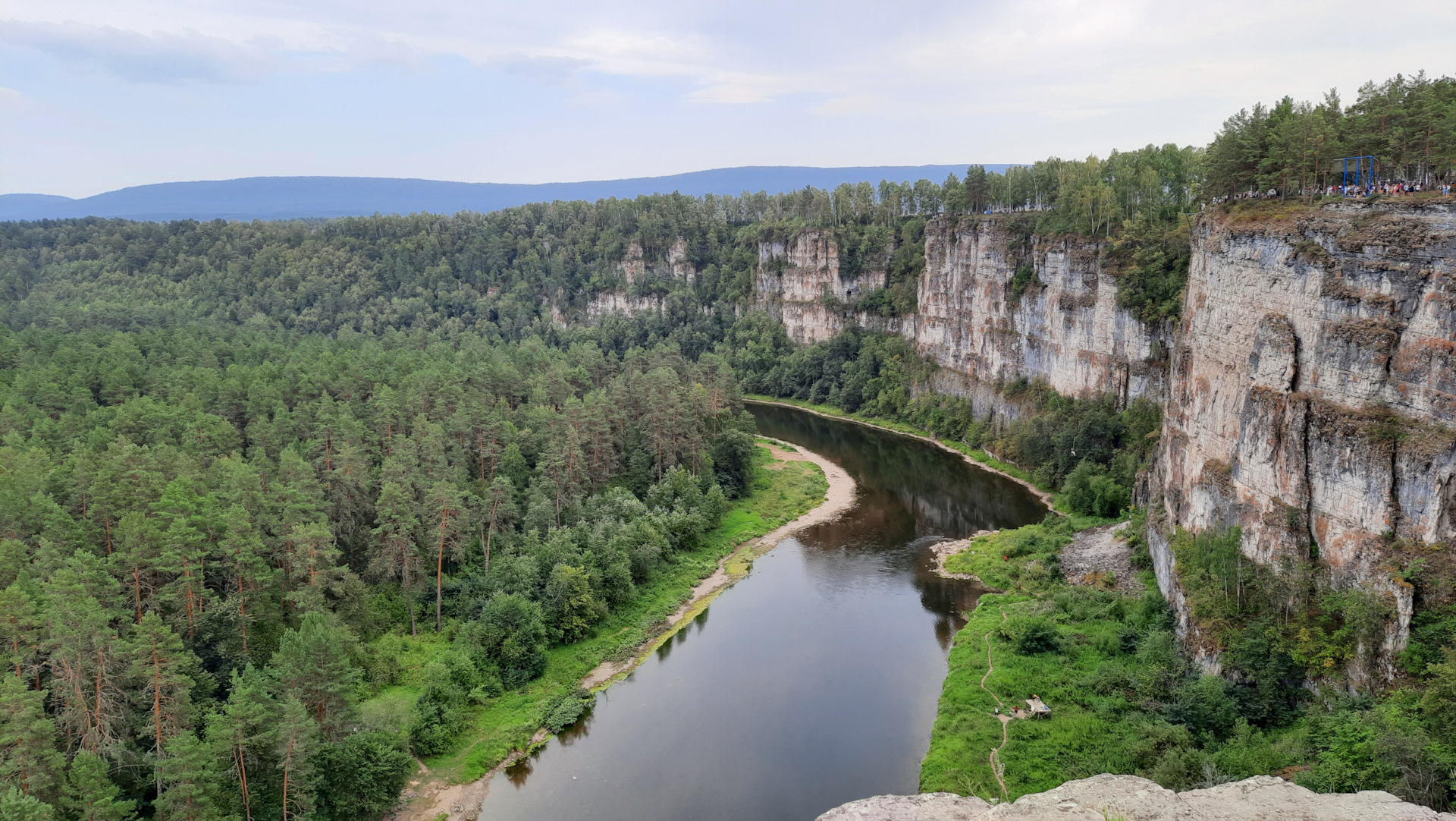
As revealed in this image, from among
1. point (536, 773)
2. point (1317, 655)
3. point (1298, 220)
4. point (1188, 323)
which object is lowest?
point (536, 773)

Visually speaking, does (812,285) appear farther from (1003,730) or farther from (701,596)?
(1003,730)

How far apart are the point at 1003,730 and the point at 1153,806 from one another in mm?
12779

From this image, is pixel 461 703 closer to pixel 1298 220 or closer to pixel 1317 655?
pixel 1317 655

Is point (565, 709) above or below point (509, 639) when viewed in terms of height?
below

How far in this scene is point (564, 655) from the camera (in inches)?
1566

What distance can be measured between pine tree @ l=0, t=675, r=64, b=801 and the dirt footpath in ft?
141

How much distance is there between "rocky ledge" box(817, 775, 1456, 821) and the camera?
18859 millimetres

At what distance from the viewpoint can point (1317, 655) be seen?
28.0m

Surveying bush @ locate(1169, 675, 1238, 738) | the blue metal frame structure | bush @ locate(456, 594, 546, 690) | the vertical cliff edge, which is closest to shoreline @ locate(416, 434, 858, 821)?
bush @ locate(456, 594, 546, 690)

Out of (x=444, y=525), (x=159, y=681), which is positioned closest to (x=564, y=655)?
(x=444, y=525)

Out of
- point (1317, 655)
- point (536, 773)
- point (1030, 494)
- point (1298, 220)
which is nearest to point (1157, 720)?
point (1317, 655)

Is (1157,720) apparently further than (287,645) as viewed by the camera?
Yes

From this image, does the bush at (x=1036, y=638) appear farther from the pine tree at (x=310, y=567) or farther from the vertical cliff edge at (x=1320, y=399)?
the pine tree at (x=310, y=567)

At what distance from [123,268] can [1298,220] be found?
135 metres
